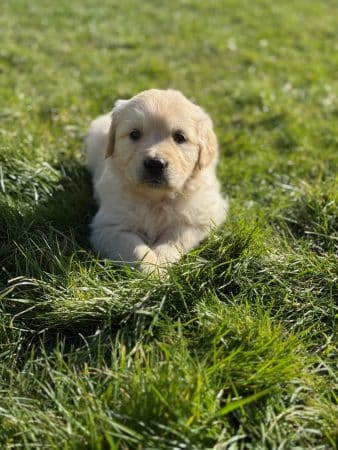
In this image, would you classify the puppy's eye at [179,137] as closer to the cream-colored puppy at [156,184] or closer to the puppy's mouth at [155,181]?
the cream-colored puppy at [156,184]

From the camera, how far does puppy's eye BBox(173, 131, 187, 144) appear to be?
3.39 m

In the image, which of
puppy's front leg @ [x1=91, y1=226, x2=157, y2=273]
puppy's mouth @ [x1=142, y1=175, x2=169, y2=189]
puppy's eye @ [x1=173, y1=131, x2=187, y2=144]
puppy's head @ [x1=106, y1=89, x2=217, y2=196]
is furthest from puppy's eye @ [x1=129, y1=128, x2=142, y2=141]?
puppy's front leg @ [x1=91, y1=226, x2=157, y2=273]

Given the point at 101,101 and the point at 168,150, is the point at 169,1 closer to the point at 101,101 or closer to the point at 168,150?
the point at 101,101

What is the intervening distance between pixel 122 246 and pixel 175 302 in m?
0.70

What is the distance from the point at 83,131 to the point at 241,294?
8.61ft

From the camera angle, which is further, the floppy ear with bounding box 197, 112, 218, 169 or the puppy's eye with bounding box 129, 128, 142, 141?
the floppy ear with bounding box 197, 112, 218, 169

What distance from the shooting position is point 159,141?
3.31 m

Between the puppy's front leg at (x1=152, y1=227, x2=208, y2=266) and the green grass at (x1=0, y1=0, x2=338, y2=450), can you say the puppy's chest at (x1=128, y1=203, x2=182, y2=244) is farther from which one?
the green grass at (x1=0, y1=0, x2=338, y2=450)

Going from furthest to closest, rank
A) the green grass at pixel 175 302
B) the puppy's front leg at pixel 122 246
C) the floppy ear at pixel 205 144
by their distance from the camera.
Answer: the floppy ear at pixel 205 144, the puppy's front leg at pixel 122 246, the green grass at pixel 175 302

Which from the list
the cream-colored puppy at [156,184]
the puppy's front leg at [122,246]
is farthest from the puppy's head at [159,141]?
the puppy's front leg at [122,246]

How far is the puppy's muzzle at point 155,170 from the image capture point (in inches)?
124

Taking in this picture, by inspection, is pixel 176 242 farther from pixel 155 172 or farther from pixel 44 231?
pixel 44 231

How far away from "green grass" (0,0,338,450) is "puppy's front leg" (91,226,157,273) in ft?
0.31

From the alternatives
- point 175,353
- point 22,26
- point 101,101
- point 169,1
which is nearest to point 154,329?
point 175,353
